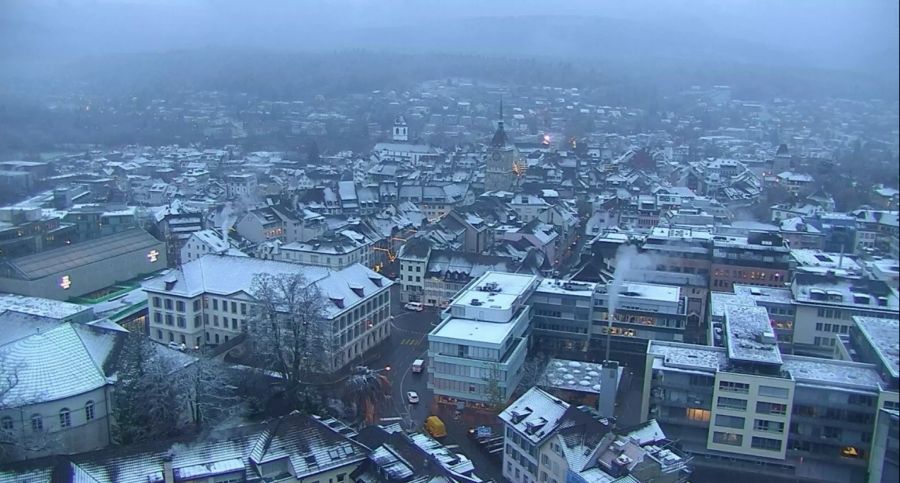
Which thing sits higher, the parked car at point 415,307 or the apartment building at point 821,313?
the apartment building at point 821,313

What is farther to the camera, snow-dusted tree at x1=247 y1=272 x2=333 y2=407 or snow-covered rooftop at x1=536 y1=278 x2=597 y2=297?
snow-covered rooftop at x1=536 y1=278 x2=597 y2=297

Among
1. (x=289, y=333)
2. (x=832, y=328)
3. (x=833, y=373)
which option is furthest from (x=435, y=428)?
(x=832, y=328)

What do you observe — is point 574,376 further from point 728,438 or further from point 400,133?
point 400,133

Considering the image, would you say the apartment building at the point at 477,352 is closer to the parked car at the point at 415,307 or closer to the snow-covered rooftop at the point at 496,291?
the snow-covered rooftop at the point at 496,291

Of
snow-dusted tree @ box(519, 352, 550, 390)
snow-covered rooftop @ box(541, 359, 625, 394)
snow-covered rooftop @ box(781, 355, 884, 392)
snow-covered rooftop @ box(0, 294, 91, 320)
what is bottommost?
snow-dusted tree @ box(519, 352, 550, 390)

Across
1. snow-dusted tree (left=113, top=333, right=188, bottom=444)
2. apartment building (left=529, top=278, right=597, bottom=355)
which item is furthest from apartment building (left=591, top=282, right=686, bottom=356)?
snow-dusted tree (left=113, top=333, right=188, bottom=444)

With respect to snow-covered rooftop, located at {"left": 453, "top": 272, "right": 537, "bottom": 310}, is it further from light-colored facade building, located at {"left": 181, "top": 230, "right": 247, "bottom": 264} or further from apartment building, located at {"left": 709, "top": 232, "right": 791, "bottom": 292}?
light-colored facade building, located at {"left": 181, "top": 230, "right": 247, "bottom": 264}

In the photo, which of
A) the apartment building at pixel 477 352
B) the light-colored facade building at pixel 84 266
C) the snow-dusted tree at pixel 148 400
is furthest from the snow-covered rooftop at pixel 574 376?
the light-colored facade building at pixel 84 266
